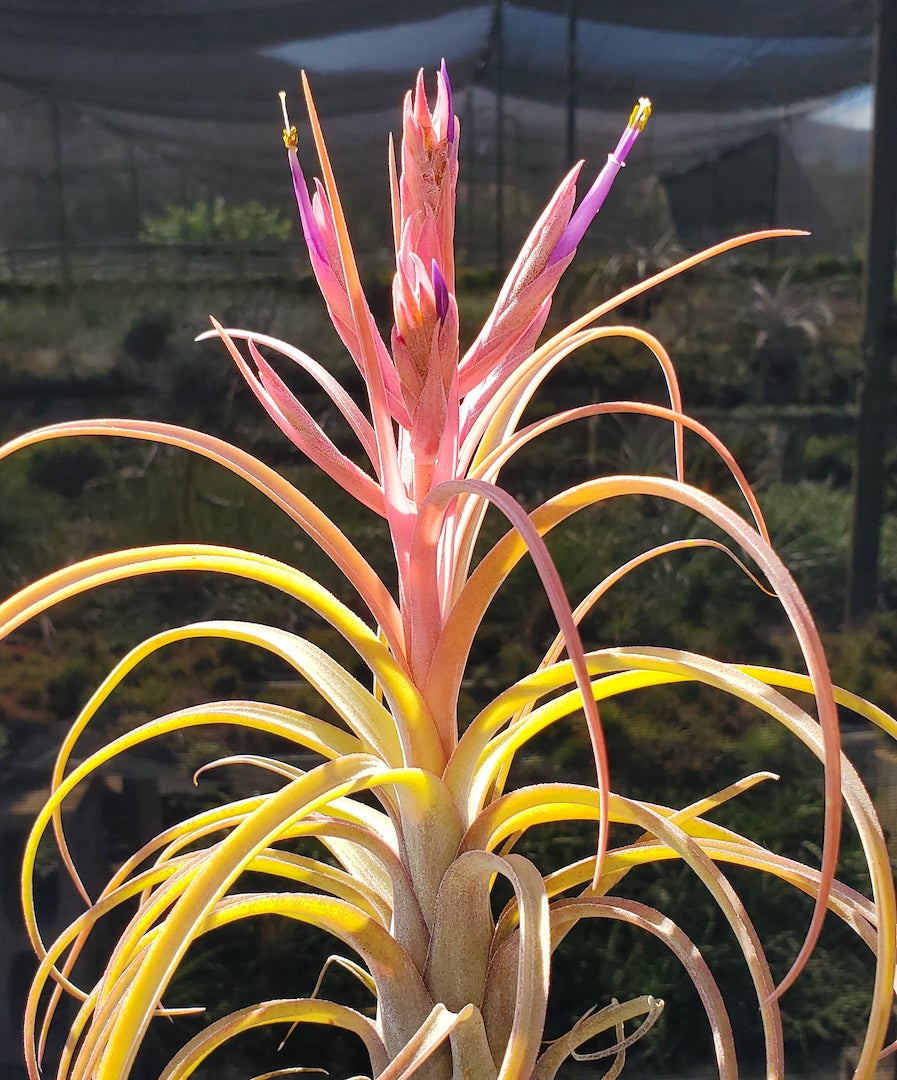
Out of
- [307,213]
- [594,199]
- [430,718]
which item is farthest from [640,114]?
[430,718]

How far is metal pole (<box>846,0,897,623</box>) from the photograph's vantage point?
1.32 m

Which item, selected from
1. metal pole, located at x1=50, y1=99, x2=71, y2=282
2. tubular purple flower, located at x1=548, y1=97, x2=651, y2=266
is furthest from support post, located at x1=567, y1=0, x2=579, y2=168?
tubular purple flower, located at x1=548, y1=97, x2=651, y2=266

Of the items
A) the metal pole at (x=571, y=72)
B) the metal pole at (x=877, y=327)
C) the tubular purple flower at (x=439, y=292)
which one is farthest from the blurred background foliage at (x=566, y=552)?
the tubular purple flower at (x=439, y=292)

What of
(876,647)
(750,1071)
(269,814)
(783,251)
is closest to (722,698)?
(876,647)

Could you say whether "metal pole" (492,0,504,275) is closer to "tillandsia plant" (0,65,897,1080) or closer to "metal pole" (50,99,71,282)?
"metal pole" (50,99,71,282)

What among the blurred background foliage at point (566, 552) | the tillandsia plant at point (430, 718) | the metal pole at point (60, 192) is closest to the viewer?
the tillandsia plant at point (430, 718)

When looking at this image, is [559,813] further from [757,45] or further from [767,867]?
[757,45]

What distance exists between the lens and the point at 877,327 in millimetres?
1396

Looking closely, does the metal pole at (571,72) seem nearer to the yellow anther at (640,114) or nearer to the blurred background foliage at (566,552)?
the blurred background foliage at (566,552)

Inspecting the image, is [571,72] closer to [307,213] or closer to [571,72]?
[571,72]

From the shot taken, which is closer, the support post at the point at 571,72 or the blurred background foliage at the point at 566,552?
the blurred background foliage at the point at 566,552

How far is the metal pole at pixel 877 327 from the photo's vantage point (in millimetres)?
1322

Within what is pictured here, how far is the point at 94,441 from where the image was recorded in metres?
1.32

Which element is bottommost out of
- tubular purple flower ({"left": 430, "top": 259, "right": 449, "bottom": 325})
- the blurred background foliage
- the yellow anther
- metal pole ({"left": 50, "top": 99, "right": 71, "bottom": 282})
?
the blurred background foliage
